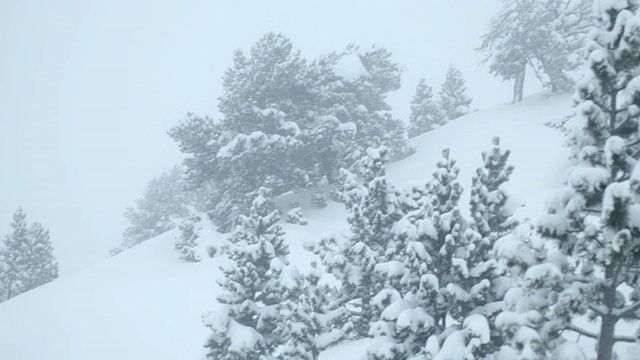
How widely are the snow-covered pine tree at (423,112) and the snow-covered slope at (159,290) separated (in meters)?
14.4

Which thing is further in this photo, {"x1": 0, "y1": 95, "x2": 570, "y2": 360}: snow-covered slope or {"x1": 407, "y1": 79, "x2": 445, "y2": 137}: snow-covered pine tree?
{"x1": 407, "y1": 79, "x2": 445, "y2": 137}: snow-covered pine tree

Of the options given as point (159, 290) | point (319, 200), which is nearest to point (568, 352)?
point (159, 290)

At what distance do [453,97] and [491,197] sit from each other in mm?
43479

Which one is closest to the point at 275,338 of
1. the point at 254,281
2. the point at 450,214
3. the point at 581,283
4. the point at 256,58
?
the point at 254,281

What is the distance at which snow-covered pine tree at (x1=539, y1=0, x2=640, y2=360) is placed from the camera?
8.17 m

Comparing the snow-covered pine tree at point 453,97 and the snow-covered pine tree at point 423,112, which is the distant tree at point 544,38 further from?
the snow-covered pine tree at point 453,97

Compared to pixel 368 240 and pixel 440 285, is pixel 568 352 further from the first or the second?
pixel 368 240

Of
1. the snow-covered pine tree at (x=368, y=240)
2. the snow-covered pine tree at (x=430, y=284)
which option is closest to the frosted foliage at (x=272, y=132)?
the snow-covered pine tree at (x=368, y=240)

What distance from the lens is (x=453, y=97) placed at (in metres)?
53.6

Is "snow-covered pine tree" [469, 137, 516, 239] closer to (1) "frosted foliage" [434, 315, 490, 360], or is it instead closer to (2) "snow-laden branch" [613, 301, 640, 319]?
(1) "frosted foliage" [434, 315, 490, 360]

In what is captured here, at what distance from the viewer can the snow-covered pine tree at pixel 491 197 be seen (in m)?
12.1

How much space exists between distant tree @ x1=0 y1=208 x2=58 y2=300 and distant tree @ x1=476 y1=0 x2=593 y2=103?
39971mm

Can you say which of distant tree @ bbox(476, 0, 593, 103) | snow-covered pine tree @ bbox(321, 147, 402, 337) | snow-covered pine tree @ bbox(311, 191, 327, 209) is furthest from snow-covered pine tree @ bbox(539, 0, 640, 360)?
distant tree @ bbox(476, 0, 593, 103)

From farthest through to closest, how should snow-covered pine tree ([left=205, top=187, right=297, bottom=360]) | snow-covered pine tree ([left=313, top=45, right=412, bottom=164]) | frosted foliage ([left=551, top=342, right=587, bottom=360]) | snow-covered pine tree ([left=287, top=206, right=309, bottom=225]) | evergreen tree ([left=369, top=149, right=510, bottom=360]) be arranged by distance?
1. snow-covered pine tree ([left=313, top=45, right=412, bottom=164])
2. snow-covered pine tree ([left=287, top=206, right=309, bottom=225])
3. snow-covered pine tree ([left=205, top=187, right=297, bottom=360])
4. evergreen tree ([left=369, top=149, right=510, bottom=360])
5. frosted foliage ([left=551, top=342, right=587, bottom=360])
